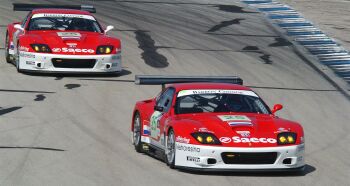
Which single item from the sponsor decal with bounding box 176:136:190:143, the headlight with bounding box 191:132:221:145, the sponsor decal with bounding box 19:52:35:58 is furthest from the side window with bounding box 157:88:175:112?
the sponsor decal with bounding box 19:52:35:58

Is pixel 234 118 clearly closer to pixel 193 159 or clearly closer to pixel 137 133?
pixel 193 159

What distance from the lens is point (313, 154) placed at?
1286cm

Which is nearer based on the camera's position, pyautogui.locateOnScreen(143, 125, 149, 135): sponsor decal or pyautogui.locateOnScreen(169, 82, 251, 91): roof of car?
pyautogui.locateOnScreen(169, 82, 251, 91): roof of car

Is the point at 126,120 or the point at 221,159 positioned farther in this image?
the point at 126,120

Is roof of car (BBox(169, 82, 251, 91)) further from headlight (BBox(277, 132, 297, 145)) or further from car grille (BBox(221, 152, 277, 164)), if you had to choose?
car grille (BBox(221, 152, 277, 164))

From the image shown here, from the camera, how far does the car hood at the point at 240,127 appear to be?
10844mm

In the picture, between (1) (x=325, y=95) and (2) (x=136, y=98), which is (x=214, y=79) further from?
(1) (x=325, y=95)

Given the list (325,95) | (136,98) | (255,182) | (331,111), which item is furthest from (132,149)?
(325,95)

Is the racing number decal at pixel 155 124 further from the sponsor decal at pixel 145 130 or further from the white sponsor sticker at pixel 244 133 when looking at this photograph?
the white sponsor sticker at pixel 244 133

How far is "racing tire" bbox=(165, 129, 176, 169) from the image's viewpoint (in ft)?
36.5

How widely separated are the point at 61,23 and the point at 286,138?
950 cm

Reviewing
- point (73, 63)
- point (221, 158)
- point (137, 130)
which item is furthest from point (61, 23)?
point (221, 158)

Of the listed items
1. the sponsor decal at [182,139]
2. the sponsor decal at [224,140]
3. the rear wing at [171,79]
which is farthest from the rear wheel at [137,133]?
the sponsor decal at [224,140]

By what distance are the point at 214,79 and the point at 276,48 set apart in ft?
34.7
